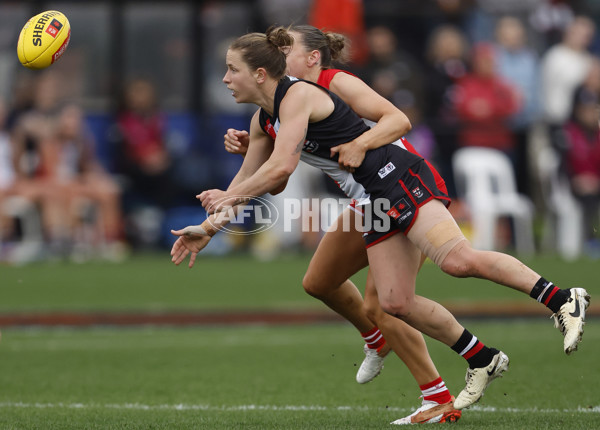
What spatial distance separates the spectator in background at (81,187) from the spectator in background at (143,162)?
528 mm

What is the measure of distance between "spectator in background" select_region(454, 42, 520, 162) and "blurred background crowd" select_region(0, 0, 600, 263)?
0.03 meters

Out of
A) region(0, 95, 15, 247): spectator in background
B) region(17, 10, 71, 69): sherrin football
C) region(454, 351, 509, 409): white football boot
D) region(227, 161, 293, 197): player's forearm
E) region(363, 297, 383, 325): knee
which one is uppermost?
region(17, 10, 71, 69): sherrin football

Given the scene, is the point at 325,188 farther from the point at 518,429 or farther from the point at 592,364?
the point at 518,429

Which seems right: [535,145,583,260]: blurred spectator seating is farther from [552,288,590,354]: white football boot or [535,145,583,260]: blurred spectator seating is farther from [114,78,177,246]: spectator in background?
[552,288,590,354]: white football boot

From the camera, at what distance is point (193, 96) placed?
19.9m

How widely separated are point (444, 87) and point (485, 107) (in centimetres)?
76

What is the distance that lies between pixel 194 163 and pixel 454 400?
42.7ft

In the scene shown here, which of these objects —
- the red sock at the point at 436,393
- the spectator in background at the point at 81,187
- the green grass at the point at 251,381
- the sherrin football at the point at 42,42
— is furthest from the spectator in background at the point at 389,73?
the red sock at the point at 436,393

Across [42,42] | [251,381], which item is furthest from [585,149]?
[42,42]

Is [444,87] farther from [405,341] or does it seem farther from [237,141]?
[405,341]

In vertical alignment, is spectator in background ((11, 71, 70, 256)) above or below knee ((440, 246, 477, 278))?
below

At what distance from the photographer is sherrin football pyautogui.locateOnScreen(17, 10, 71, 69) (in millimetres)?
6668

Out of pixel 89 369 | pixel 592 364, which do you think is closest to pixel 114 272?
pixel 89 369

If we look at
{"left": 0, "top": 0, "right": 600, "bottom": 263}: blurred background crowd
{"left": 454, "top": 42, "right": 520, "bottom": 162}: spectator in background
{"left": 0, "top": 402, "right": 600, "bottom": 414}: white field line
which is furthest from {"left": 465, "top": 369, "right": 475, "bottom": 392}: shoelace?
{"left": 454, "top": 42, "right": 520, "bottom": 162}: spectator in background
